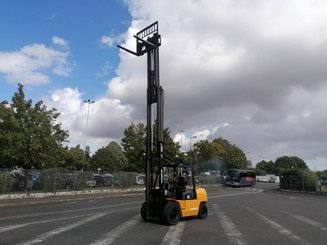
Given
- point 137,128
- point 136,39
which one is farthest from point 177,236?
point 137,128

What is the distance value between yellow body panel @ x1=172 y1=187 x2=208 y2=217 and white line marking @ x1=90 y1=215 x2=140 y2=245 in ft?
5.83

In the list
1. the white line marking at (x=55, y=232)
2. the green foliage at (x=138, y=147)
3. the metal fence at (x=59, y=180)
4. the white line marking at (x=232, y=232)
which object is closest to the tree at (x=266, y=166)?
the green foliage at (x=138, y=147)

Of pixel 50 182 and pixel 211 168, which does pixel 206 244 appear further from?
pixel 211 168

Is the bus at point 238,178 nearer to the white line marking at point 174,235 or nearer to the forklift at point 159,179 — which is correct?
the forklift at point 159,179

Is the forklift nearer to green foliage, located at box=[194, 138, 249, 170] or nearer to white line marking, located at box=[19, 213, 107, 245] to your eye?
white line marking, located at box=[19, 213, 107, 245]

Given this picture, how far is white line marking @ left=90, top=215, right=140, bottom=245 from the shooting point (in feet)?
30.8

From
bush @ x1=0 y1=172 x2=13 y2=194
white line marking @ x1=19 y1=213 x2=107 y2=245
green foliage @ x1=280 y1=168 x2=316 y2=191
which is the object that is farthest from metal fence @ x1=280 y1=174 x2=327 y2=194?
white line marking @ x1=19 y1=213 x2=107 y2=245

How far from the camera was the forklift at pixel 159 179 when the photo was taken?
13211 mm

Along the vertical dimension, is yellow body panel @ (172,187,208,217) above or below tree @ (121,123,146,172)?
below

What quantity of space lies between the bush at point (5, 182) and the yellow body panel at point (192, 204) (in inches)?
642

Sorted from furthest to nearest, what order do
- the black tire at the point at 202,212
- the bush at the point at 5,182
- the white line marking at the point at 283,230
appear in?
the bush at the point at 5,182 < the black tire at the point at 202,212 < the white line marking at the point at 283,230

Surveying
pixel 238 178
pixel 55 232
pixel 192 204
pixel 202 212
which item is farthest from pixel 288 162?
pixel 55 232

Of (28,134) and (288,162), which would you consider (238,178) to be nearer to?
(28,134)

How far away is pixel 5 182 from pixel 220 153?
71.0 metres
